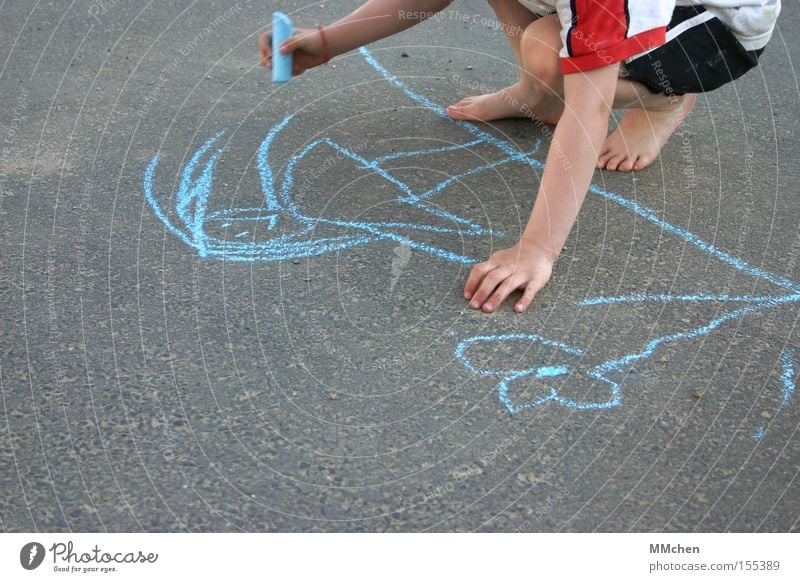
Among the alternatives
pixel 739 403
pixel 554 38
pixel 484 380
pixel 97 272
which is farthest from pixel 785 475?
pixel 97 272

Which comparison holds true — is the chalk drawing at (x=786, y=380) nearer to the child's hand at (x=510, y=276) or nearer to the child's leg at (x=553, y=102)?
the child's hand at (x=510, y=276)

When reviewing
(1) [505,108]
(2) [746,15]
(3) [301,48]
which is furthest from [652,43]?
(3) [301,48]

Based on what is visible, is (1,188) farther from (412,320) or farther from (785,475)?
(785,475)

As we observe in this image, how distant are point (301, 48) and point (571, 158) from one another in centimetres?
77

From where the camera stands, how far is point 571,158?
1752 mm

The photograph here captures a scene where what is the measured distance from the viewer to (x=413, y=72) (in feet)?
8.82

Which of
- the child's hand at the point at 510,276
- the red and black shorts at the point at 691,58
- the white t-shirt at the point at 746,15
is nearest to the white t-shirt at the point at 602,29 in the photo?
the red and black shorts at the point at 691,58

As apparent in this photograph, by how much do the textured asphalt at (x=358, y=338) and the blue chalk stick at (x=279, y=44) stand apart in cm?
17

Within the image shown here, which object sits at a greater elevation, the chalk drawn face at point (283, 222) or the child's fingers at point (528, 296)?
the chalk drawn face at point (283, 222)

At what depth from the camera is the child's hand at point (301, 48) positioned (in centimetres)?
215

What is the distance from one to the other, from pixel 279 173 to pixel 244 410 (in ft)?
2.71

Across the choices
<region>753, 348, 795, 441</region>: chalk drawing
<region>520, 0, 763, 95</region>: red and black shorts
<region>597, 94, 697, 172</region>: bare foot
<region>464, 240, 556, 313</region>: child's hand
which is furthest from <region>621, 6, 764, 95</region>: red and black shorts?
<region>753, 348, 795, 441</region>: chalk drawing

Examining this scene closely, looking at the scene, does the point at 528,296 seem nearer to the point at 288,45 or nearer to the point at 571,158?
the point at 571,158

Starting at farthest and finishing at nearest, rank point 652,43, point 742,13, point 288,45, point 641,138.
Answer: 1. point 641,138
2. point 288,45
3. point 742,13
4. point 652,43
